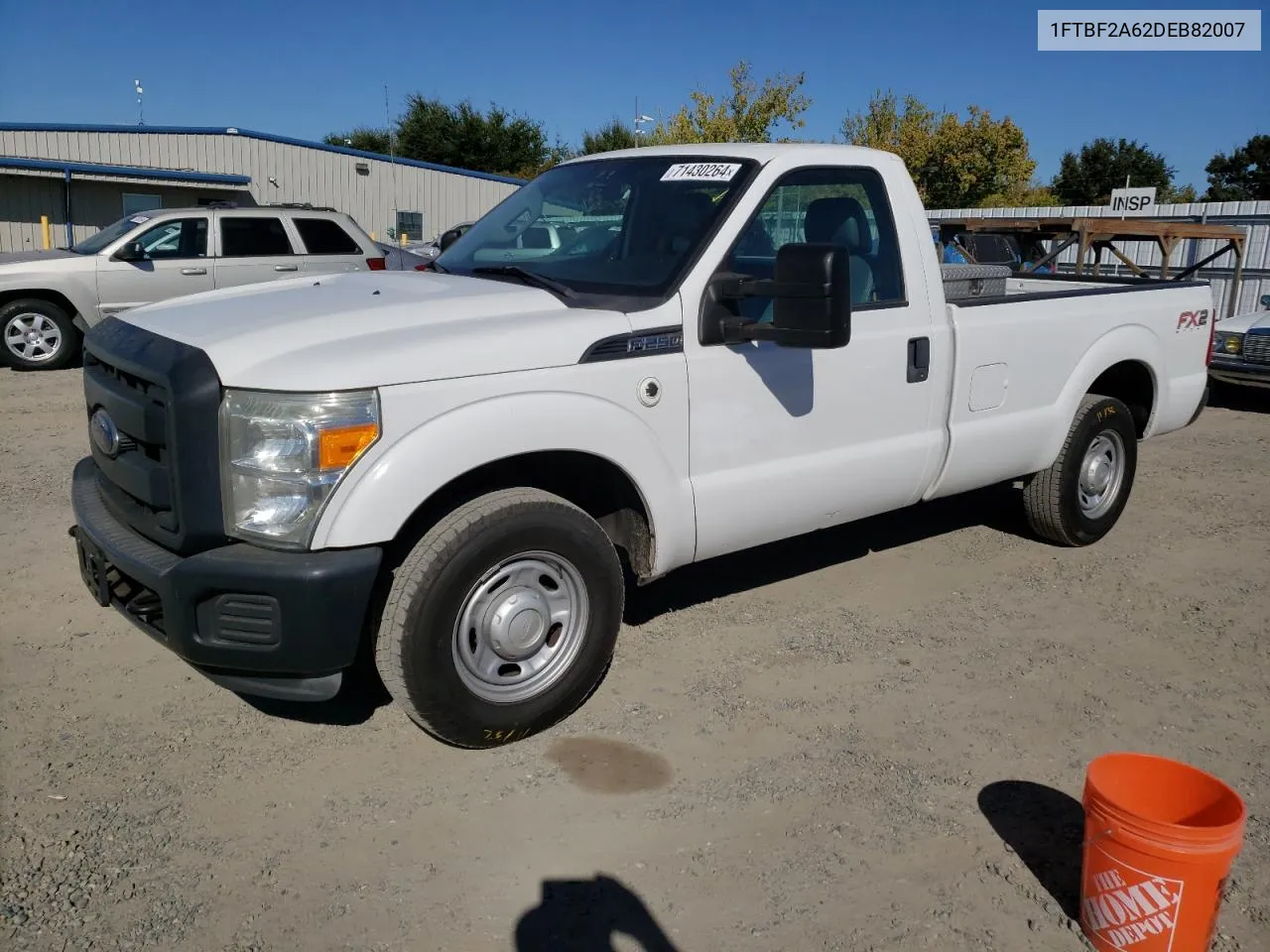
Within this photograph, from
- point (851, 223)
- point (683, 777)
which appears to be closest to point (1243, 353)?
point (851, 223)

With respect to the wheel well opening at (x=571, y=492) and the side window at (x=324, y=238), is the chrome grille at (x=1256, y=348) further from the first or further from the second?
the side window at (x=324, y=238)

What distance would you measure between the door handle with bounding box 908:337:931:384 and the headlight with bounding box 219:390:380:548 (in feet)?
7.87

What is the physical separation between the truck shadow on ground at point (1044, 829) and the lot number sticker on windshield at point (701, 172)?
2451mm

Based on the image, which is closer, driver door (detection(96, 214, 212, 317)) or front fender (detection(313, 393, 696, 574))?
front fender (detection(313, 393, 696, 574))

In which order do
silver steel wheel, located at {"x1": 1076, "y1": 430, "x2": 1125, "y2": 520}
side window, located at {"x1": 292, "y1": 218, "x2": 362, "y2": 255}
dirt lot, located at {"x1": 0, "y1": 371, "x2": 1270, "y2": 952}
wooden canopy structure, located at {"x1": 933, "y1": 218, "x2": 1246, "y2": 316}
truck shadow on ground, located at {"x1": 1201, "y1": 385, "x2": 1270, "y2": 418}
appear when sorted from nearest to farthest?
dirt lot, located at {"x1": 0, "y1": 371, "x2": 1270, "y2": 952}
silver steel wheel, located at {"x1": 1076, "y1": 430, "x2": 1125, "y2": 520}
truck shadow on ground, located at {"x1": 1201, "y1": 385, "x2": 1270, "y2": 418}
side window, located at {"x1": 292, "y1": 218, "x2": 362, "y2": 255}
wooden canopy structure, located at {"x1": 933, "y1": 218, "x2": 1246, "y2": 316}

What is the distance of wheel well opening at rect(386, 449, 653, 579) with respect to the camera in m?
3.51

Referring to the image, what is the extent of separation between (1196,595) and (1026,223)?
29.7 ft

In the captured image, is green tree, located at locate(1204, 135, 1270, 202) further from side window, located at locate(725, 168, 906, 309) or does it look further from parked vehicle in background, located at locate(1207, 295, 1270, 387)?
side window, located at locate(725, 168, 906, 309)

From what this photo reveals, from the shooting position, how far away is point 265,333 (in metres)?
3.28

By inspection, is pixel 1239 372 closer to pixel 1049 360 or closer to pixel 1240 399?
pixel 1240 399

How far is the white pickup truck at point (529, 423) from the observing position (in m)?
3.12

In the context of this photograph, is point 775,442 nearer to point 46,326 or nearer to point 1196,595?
point 1196,595

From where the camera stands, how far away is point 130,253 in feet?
38.1

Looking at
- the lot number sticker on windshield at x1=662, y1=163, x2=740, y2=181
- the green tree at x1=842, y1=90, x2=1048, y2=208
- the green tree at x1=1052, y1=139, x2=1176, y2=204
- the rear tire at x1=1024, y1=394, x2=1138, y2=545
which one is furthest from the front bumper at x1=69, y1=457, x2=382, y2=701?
the green tree at x1=1052, y1=139, x2=1176, y2=204
